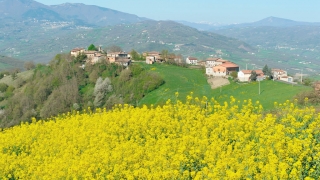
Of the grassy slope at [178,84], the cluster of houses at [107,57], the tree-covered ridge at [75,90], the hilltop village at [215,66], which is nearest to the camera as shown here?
the grassy slope at [178,84]

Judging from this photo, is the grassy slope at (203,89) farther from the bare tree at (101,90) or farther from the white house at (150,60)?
the bare tree at (101,90)

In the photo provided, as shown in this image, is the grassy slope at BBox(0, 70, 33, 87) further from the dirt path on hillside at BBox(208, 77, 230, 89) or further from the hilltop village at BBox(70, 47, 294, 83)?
the dirt path on hillside at BBox(208, 77, 230, 89)

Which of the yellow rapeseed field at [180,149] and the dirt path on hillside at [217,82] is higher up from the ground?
the yellow rapeseed field at [180,149]

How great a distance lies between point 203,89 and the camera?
66.0m

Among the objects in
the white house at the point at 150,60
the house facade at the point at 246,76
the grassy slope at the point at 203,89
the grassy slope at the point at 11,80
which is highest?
the white house at the point at 150,60

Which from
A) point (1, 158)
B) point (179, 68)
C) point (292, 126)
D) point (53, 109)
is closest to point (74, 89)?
point (53, 109)

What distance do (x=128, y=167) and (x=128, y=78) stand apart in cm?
6263

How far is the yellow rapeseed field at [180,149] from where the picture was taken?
11906 mm

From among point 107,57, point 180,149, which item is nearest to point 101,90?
point 107,57

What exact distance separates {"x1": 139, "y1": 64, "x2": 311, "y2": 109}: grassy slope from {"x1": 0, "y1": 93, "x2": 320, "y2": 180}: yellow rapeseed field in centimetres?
2802

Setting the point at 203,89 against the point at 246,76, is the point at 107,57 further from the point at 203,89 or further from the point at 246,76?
the point at 246,76

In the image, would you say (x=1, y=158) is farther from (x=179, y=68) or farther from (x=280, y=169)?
(x=179, y=68)

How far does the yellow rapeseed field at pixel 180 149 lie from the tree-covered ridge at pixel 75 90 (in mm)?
44363

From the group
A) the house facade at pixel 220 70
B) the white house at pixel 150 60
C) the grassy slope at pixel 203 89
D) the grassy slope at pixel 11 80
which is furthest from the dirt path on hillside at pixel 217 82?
the grassy slope at pixel 11 80
